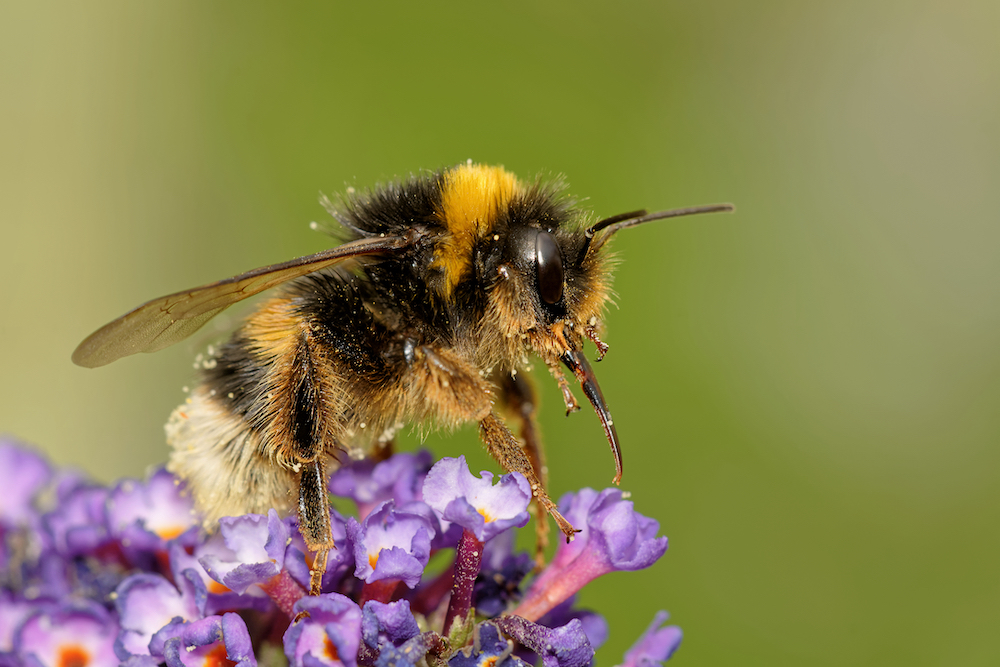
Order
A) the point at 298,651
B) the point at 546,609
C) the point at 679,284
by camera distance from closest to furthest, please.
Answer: the point at 298,651
the point at 546,609
the point at 679,284

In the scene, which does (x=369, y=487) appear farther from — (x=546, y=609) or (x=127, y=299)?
(x=127, y=299)

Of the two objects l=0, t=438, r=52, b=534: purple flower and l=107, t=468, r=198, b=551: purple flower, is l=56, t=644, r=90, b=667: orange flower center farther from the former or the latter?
l=0, t=438, r=52, b=534: purple flower

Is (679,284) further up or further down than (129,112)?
further down

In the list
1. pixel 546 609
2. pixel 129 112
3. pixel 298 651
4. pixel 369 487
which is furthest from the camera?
pixel 129 112

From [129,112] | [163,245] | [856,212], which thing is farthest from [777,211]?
[129,112]

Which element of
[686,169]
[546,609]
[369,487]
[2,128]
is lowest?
[546,609]

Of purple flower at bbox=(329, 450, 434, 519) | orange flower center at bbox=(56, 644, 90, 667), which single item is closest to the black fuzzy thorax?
purple flower at bbox=(329, 450, 434, 519)

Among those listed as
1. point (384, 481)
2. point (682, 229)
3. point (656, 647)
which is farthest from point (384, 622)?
point (682, 229)

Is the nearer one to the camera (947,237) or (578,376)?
(578,376)
